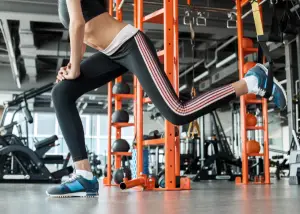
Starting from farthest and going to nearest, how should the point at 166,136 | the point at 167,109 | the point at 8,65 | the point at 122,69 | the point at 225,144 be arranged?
the point at 8,65, the point at 225,144, the point at 166,136, the point at 122,69, the point at 167,109

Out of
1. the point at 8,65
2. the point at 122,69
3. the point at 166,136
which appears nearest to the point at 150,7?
the point at 166,136

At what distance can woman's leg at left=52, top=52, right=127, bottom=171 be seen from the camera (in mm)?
2264

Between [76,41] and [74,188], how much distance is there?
764 mm

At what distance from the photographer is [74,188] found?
2305mm

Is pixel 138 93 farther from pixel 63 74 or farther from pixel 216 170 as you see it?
pixel 216 170

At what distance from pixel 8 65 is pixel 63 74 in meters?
9.92

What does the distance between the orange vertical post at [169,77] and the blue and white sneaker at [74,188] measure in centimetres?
112

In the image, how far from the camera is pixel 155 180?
11.8 ft

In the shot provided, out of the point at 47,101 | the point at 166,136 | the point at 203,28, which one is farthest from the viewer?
the point at 47,101

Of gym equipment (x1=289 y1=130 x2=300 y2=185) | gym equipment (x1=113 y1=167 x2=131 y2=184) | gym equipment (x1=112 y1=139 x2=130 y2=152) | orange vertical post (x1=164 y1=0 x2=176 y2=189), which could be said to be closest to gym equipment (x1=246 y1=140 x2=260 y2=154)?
gym equipment (x1=289 y1=130 x2=300 y2=185)

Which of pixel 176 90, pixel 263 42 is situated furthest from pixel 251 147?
pixel 263 42

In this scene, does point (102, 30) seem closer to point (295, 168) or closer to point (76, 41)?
point (76, 41)

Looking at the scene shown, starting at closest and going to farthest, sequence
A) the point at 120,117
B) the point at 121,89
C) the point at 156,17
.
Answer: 1. the point at 156,17
2. the point at 120,117
3. the point at 121,89

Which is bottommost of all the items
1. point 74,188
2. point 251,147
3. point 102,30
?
point 74,188
